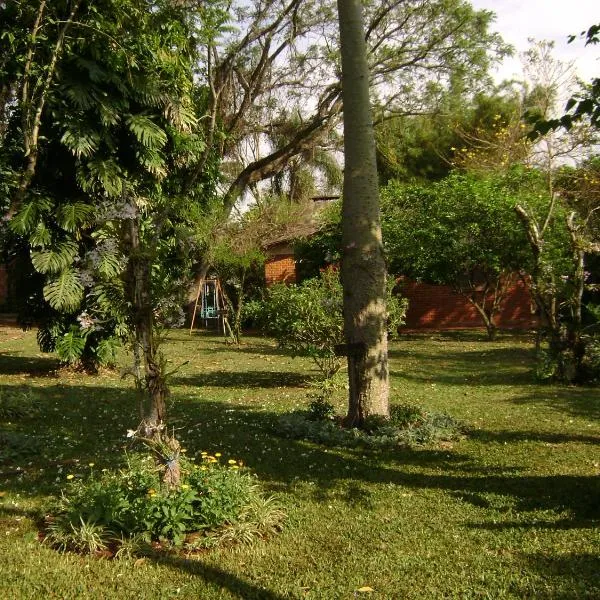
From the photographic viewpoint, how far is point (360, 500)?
513cm

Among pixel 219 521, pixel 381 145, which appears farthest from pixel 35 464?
pixel 381 145

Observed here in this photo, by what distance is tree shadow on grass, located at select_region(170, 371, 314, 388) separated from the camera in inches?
449

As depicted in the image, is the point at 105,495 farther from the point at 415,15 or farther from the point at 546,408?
the point at 415,15

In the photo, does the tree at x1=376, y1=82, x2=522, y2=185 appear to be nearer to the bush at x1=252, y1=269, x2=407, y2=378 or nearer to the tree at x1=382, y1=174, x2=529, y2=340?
the tree at x1=382, y1=174, x2=529, y2=340

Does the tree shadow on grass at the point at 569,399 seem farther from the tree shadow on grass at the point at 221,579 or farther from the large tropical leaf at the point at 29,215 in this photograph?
the large tropical leaf at the point at 29,215

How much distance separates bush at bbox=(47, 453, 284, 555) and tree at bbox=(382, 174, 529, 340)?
13594 mm

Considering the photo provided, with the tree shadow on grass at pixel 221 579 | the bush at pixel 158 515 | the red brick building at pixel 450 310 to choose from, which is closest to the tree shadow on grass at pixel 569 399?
the bush at pixel 158 515

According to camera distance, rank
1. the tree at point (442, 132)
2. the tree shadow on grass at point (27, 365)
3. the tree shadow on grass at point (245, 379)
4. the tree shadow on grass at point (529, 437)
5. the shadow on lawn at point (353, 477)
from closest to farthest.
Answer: the shadow on lawn at point (353, 477) → the tree shadow on grass at point (529, 437) → the tree shadow on grass at point (245, 379) → the tree shadow on grass at point (27, 365) → the tree at point (442, 132)

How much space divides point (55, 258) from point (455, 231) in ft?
34.8

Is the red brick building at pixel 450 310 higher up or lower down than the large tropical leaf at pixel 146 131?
lower down

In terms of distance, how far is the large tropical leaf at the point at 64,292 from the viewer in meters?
10.4

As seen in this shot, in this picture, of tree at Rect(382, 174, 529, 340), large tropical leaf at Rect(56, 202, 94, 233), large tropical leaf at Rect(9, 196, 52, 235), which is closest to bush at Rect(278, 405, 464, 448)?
large tropical leaf at Rect(56, 202, 94, 233)

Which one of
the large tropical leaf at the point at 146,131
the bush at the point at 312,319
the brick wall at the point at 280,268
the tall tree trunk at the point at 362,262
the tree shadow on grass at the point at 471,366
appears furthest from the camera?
the brick wall at the point at 280,268

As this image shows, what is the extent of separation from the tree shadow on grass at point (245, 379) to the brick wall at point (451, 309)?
40.2 ft
